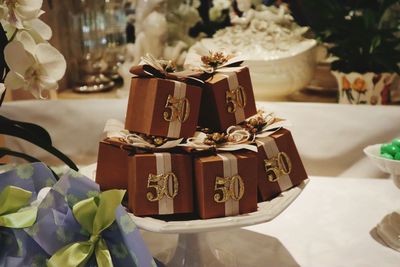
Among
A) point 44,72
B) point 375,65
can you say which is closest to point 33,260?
point 44,72

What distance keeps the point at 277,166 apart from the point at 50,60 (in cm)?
33

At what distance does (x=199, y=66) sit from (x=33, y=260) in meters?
0.36

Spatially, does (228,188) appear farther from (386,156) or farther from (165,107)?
(386,156)

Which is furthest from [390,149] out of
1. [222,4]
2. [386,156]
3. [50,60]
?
[222,4]

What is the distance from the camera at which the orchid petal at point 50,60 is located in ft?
1.90

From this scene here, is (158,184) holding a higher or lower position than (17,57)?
lower

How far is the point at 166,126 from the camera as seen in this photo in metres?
0.63

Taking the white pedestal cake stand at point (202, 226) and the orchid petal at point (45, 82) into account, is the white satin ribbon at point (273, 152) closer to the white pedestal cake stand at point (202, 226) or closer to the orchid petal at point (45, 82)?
the white pedestal cake stand at point (202, 226)

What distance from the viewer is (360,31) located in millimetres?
1146

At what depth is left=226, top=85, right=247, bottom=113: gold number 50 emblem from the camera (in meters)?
0.66

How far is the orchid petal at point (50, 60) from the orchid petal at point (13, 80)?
1.3 inches

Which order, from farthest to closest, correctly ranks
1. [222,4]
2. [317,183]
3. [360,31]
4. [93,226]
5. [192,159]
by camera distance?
[222,4], [360,31], [317,183], [192,159], [93,226]

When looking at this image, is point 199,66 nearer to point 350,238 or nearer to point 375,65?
point 350,238

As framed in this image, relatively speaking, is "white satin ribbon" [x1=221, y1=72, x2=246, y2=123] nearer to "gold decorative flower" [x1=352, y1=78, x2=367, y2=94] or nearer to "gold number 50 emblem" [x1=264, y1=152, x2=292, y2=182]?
"gold number 50 emblem" [x1=264, y1=152, x2=292, y2=182]
